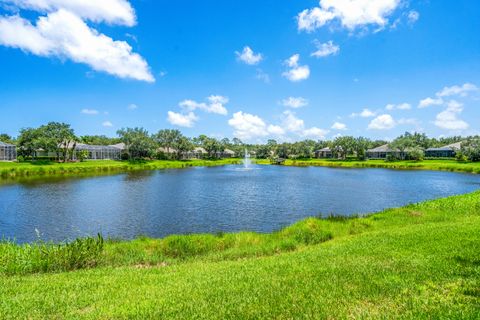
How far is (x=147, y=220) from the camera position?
1097 inches

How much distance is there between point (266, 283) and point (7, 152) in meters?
104

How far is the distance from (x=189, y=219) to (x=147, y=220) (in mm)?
3699

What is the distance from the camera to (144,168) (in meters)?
98.0

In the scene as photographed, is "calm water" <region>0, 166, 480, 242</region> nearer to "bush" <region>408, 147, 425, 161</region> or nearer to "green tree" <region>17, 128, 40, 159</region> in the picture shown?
"green tree" <region>17, 128, 40, 159</region>

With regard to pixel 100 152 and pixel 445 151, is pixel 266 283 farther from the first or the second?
pixel 445 151

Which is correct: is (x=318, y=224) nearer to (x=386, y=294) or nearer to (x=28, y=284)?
(x=386, y=294)

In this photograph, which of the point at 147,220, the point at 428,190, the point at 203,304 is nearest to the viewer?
the point at 203,304

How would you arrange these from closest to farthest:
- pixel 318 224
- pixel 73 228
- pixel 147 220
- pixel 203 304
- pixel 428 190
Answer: pixel 203 304 → pixel 318 224 → pixel 73 228 → pixel 147 220 → pixel 428 190

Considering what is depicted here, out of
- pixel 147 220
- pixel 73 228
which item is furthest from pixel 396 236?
pixel 73 228

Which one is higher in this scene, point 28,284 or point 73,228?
point 28,284

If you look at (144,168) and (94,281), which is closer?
(94,281)

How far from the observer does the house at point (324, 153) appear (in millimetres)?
155800

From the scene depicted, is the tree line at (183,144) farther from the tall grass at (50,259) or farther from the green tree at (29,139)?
the tall grass at (50,259)

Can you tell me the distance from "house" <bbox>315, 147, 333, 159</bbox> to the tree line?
320cm
